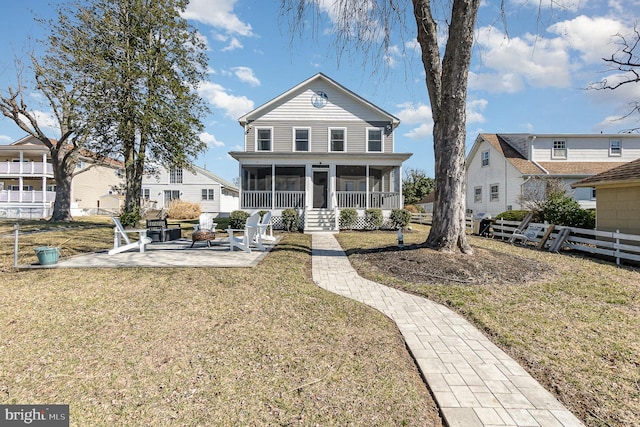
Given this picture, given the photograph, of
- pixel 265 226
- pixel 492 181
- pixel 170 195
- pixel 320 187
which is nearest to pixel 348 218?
pixel 320 187

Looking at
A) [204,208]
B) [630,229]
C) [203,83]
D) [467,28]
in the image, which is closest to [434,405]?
[467,28]

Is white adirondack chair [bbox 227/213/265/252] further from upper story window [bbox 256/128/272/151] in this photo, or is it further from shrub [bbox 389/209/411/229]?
upper story window [bbox 256/128/272/151]

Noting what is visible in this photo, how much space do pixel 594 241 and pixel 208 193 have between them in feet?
102

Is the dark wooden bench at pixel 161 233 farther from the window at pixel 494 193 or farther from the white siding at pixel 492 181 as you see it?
the window at pixel 494 193

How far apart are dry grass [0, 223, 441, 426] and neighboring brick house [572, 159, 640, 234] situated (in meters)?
10.00

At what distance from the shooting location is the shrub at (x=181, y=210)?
Result: 92.5ft

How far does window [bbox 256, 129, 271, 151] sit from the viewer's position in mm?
18078

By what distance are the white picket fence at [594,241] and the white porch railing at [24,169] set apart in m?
35.4

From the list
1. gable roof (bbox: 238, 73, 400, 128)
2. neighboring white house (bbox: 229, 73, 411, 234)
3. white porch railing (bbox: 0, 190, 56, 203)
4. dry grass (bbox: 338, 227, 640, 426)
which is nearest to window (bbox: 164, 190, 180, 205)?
white porch railing (bbox: 0, 190, 56, 203)

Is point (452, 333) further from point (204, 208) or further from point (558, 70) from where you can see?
point (204, 208)

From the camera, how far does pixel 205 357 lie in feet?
9.71

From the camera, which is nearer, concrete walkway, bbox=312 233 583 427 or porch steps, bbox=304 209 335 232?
concrete walkway, bbox=312 233 583 427

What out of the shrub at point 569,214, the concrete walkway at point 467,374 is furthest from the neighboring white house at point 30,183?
the shrub at point 569,214

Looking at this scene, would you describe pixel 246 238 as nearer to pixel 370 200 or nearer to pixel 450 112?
pixel 450 112
